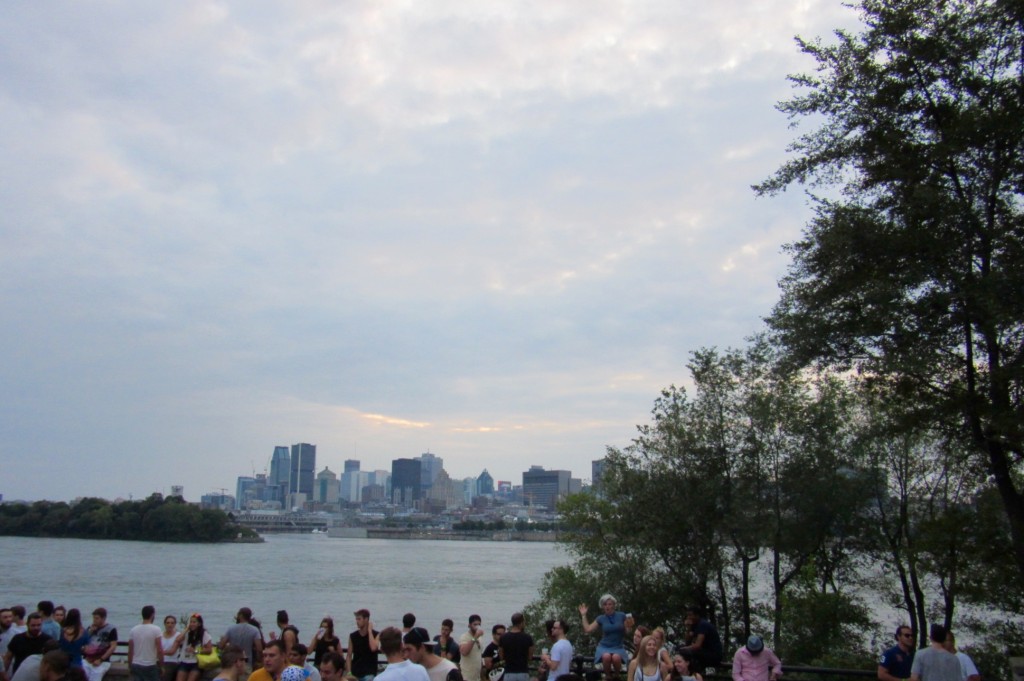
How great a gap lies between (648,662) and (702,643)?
240 cm

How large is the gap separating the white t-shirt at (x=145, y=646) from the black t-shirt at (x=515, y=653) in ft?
16.0

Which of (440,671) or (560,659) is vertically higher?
(440,671)

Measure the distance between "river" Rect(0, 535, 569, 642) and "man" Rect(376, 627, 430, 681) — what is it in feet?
91.7

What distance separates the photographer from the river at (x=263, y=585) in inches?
1772

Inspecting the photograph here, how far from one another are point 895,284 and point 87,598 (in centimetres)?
5041

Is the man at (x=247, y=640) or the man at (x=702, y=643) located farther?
the man at (x=702, y=643)

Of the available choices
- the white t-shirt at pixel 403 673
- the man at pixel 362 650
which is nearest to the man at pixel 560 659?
the man at pixel 362 650

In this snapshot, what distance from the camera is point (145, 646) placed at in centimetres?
1114

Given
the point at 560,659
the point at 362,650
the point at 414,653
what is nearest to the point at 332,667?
the point at 414,653

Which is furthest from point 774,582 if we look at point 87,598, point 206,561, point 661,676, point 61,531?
point 61,531

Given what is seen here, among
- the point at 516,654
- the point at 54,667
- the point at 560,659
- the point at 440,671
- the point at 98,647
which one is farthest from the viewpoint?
the point at 98,647

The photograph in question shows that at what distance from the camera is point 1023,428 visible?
11953 millimetres

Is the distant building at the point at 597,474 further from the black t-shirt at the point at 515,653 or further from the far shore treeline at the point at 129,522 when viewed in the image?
the far shore treeline at the point at 129,522

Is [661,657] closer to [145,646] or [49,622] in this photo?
[145,646]
